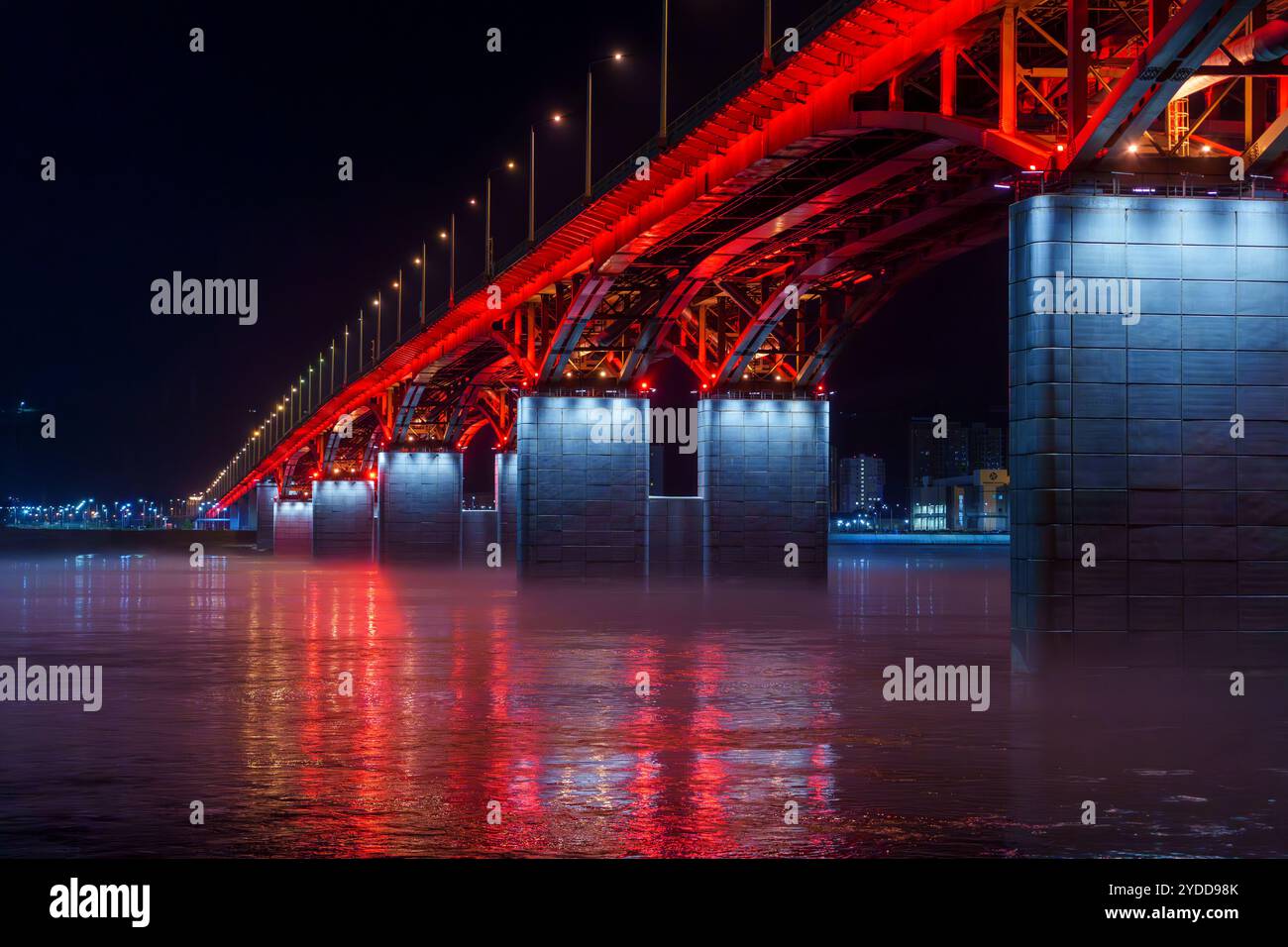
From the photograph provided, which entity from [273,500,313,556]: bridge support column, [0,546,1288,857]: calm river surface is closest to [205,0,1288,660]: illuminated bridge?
[0,546,1288,857]: calm river surface

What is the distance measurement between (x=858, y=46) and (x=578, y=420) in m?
36.7

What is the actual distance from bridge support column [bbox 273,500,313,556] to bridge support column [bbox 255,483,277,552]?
5265 millimetres

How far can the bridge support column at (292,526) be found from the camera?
164m

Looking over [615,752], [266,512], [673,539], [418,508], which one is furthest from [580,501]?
[266,512]

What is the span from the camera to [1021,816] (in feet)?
46.4

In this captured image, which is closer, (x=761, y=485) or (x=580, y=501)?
(x=761, y=485)

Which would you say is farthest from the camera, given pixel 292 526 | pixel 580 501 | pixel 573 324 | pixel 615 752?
pixel 292 526

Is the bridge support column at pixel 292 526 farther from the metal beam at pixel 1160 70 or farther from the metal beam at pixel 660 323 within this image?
the metal beam at pixel 1160 70

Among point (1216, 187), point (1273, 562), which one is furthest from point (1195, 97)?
point (1273, 562)

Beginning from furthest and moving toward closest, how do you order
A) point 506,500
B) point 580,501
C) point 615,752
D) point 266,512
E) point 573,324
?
point 266,512 < point 506,500 < point 580,501 < point 573,324 < point 615,752

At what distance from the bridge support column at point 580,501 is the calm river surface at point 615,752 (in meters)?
30.9

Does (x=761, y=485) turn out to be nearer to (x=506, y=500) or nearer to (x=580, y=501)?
(x=580, y=501)

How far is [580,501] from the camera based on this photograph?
69625 mm

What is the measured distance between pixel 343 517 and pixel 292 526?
29.2 m
